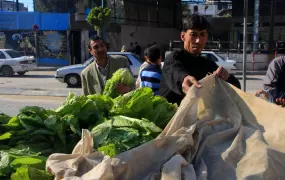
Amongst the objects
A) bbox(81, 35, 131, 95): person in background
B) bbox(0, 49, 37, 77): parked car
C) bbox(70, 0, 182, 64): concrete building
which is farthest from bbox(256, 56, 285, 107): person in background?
bbox(70, 0, 182, 64): concrete building

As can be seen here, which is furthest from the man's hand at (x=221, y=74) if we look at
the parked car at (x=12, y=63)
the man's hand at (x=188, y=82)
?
the parked car at (x=12, y=63)

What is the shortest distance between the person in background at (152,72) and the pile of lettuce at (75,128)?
2806 mm

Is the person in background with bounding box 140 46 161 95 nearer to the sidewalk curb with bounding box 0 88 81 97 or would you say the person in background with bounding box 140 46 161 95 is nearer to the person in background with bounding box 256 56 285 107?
the person in background with bounding box 256 56 285 107

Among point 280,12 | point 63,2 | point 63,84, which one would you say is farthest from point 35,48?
point 280,12

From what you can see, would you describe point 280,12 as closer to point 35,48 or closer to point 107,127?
point 35,48

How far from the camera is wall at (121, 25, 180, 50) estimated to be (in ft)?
102

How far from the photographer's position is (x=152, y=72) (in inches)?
226

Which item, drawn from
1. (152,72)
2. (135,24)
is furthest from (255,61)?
(152,72)

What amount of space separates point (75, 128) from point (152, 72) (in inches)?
136

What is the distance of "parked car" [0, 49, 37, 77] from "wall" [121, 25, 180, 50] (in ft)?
31.8

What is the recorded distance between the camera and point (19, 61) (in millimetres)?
22500

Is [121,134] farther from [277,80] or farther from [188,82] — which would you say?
[277,80]

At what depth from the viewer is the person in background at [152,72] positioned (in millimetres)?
5613

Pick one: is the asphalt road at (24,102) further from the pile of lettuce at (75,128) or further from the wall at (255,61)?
the wall at (255,61)
